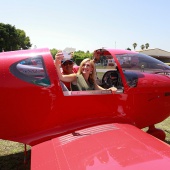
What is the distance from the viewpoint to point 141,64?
424 cm

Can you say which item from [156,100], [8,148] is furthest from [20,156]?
[156,100]

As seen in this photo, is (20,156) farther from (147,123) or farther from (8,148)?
(147,123)

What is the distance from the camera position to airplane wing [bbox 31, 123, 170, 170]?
6.99 ft

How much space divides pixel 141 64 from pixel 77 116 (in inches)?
70.7

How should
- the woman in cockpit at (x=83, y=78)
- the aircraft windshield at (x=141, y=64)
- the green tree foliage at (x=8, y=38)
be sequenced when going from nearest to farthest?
the woman in cockpit at (x=83, y=78), the aircraft windshield at (x=141, y=64), the green tree foliage at (x=8, y=38)

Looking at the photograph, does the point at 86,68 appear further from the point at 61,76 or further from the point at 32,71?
the point at 32,71

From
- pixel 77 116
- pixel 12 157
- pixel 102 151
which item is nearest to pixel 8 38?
pixel 12 157

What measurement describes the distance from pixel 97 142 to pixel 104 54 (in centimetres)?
322

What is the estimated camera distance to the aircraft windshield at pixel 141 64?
13.3ft

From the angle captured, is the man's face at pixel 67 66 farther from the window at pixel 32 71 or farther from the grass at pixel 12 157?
the grass at pixel 12 157

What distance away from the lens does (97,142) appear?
2721 mm

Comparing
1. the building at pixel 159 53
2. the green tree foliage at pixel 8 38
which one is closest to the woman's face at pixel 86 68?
the green tree foliage at pixel 8 38

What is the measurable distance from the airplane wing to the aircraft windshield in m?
1.40

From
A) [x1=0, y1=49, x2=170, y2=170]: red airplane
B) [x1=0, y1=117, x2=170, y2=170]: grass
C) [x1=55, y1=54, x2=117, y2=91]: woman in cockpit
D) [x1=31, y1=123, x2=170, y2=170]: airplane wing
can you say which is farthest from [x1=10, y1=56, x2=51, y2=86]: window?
[x1=0, y1=117, x2=170, y2=170]: grass
